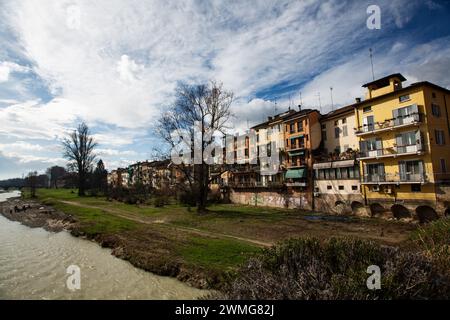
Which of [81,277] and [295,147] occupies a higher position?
[295,147]

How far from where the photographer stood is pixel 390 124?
3253 centimetres

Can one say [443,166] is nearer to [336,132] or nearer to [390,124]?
[390,124]

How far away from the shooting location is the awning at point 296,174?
44219mm

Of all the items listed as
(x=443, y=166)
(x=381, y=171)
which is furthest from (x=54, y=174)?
(x=443, y=166)

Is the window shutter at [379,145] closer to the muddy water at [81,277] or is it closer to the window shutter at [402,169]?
the window shutter at [402,169]

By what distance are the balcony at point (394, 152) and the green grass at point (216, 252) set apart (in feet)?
74.8

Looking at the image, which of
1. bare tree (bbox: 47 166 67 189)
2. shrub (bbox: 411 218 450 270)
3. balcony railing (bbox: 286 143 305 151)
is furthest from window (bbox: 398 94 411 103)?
bare tree (bbox: 47 166 67 189)

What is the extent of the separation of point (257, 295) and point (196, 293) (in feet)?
25.2

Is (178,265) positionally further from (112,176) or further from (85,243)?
(112,176)

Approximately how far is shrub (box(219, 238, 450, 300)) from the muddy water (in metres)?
6.48

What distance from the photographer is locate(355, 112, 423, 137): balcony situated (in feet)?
97.2

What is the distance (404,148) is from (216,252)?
26.2m
